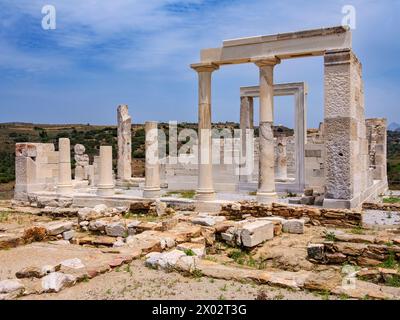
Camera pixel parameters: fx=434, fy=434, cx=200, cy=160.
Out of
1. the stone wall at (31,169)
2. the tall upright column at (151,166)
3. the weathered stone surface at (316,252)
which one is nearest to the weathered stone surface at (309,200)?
the weathered stone surface at (316,252)

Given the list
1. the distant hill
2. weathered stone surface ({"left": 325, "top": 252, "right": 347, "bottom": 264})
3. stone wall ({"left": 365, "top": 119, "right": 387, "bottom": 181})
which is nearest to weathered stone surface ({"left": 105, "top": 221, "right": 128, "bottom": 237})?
weathered stone surface ({"left": 325, "top": 252, "right": 347, "bottom": 264})

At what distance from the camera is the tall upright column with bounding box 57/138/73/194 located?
1902 centimetres

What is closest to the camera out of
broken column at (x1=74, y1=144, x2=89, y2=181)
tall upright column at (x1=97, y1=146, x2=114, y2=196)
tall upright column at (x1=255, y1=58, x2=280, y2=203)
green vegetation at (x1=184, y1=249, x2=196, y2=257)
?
green vegetation at (x1=184, y1=249, x2=196, y2=257)

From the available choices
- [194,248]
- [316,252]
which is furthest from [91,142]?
[316,252]

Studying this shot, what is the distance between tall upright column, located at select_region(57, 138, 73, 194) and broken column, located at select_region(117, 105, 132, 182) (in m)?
5.40

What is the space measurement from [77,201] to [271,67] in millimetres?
9114

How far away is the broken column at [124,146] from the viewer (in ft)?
83.2

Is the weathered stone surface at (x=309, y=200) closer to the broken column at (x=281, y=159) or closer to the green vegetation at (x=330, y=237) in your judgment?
the green vegetation at (x=330, y=237)

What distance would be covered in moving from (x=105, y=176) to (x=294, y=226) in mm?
9111

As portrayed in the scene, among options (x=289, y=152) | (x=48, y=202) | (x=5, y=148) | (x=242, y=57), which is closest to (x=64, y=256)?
(x=242, y=57)

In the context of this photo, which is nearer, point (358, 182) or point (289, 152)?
point (358, 182)

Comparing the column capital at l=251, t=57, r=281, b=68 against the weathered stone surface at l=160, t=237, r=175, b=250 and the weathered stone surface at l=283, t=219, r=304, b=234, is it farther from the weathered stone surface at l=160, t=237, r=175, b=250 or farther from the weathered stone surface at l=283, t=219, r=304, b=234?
the weathered stone surface at l=160, t=237, r=175, b=250
